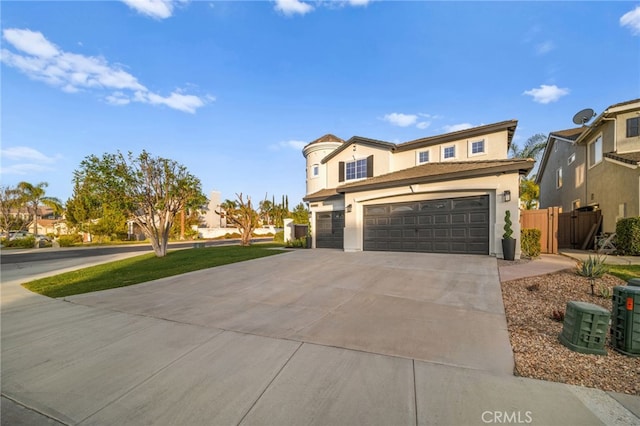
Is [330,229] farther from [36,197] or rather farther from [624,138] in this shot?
[36,197]

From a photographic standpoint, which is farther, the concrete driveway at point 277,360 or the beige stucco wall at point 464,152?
the beige stucco wall at point 464,152

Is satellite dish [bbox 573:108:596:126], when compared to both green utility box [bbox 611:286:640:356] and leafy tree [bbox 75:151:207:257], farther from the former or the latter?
leafy tree [bbox 75:151:207:257]

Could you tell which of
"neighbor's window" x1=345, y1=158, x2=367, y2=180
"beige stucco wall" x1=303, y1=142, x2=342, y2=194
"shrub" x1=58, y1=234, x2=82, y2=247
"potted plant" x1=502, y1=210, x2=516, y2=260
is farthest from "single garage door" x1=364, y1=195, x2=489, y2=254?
"shrub" x1=58, y1=234, x2=82, y2=247

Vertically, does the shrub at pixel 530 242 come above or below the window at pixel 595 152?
below

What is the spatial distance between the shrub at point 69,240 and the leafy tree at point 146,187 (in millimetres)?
20012

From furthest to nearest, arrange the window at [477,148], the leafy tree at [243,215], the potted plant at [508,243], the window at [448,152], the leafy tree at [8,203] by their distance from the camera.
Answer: the leafy tree at [8,203]
the leafy tree at [243,215]
the window at [448,152]
the window at [477,148]
the potted plant at [508,243]

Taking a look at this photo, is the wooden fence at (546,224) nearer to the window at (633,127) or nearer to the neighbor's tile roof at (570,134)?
the window at (633,127)

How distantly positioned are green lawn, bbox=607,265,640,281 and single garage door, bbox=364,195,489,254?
334 centimetres

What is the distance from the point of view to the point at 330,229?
1608 centimetres

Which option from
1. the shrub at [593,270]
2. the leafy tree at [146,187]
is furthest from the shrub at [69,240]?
the shrub at [593,270]

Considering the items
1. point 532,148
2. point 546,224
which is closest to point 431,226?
point 546,224

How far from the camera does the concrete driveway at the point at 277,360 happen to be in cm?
236

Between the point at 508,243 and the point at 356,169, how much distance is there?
370 inches

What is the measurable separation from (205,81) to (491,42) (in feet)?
Result: 48.9
